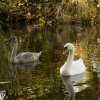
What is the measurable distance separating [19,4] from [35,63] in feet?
78.0

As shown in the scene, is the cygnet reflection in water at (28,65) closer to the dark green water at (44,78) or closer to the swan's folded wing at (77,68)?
the dark green water at (44,78)

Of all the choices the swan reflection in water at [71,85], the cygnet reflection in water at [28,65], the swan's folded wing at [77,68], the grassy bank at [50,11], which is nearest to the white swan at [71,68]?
the swan's folded wing at [77,68]

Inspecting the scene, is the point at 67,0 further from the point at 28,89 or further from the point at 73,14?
the point at 28,89

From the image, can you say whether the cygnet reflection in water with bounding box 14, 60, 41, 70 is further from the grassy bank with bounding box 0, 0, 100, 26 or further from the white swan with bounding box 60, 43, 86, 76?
the grassy bank with bounding box 0, 0, 100, 26

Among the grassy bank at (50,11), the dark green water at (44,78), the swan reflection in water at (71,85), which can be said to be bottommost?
the swan reflection in water at (71,85)

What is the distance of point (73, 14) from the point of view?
123 feet

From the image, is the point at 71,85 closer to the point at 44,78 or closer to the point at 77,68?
the point at 44,78

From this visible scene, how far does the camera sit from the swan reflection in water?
1139 centimetres

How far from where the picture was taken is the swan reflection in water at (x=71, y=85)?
37.4ft

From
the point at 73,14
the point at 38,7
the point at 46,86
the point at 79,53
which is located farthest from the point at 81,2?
the point at 46,86

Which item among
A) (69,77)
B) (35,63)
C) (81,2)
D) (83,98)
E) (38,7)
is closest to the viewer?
(83,98)

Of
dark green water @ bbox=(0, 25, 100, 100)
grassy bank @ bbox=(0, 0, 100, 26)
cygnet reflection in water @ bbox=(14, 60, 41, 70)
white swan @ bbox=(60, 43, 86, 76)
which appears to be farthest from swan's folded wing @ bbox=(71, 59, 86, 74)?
grassy bank @ bbox=(0, 0, 100, 26)

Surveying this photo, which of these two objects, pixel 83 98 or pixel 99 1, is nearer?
pixel 83 98

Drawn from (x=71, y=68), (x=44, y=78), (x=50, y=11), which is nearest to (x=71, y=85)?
(x=44, y=78)
